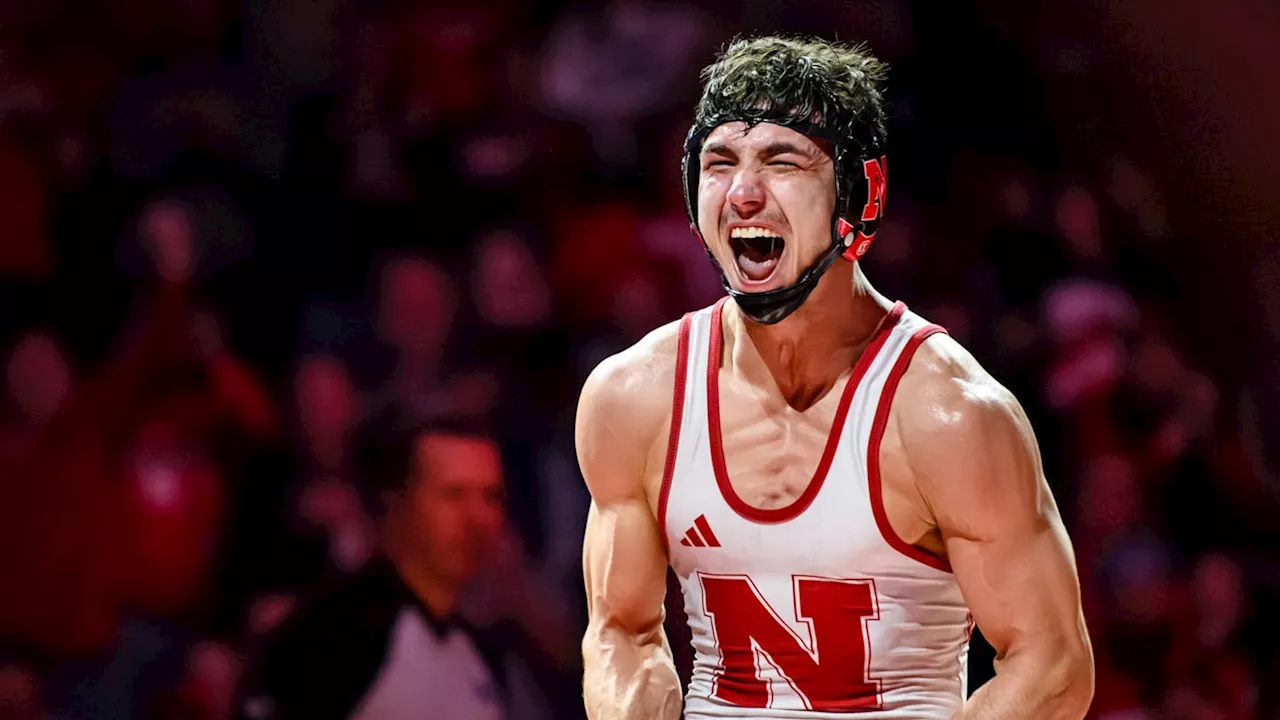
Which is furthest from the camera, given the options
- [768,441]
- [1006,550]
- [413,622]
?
[413,622]

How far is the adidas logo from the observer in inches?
62.5

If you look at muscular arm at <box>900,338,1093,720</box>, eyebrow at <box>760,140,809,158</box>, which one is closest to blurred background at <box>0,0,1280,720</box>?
muscular arm at <box>900,338,1093,720</box>

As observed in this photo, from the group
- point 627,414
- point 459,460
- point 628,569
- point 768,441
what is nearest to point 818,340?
point 768,441

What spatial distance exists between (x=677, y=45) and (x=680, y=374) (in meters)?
1.15

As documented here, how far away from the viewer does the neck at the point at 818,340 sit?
160 centimetres

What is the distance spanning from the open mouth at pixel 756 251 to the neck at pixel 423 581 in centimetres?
115

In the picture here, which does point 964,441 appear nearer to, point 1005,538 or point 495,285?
point 1005,538

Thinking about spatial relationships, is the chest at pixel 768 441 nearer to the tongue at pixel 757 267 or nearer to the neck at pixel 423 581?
the tongue at pixel 757 267

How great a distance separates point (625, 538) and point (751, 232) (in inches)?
14.6

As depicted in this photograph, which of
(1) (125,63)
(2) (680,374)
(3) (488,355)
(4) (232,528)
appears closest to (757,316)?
(2) (680,374)

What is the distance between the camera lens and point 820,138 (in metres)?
1.54

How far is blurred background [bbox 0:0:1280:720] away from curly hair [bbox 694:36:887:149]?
3.28 ft

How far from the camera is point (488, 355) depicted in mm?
2576

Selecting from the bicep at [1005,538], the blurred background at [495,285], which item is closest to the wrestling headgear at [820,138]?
the bicep at [1005,538]
